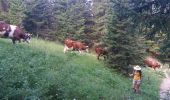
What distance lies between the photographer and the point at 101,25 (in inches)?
1549

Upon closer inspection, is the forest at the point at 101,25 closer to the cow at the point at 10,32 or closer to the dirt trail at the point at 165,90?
the cow at the point at 10,32

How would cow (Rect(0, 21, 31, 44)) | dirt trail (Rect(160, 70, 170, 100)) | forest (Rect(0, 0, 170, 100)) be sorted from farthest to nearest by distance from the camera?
cow (Rect(0, 21, 31, 44))
forest (Rect(0, 0, 170, 100))
dirt trail (Rect(160, 70, 170, 100))

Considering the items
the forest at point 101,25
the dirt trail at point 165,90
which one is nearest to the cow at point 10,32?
the forest at point 101,25

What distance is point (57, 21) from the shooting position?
37.5 m

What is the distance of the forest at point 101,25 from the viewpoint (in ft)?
42.5

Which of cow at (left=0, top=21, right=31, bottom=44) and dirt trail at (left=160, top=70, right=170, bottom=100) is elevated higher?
cow at (left=0, top=21, right=31, bottom=44)

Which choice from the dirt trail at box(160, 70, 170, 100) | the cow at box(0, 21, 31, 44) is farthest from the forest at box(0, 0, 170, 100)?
the dirt trail at box(160, 70, 170, 100)

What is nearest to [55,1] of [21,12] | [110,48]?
[21,12]

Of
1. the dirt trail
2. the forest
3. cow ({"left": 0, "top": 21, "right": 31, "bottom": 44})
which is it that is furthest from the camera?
cow ({"left": 0, "top": 21, "right": 31, "bottom": 44})

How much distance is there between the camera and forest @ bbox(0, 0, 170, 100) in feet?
42.5

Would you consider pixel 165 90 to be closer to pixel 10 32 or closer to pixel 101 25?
pixel 10 32

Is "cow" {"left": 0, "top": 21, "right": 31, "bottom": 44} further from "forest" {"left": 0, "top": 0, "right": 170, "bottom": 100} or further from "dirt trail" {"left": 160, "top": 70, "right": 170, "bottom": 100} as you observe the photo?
"dirt trail" {"left": 160, "top": 70, "right": 170, "bottom": 100}

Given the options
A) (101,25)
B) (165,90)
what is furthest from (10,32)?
(101,25)

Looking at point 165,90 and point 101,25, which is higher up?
point 101,25
